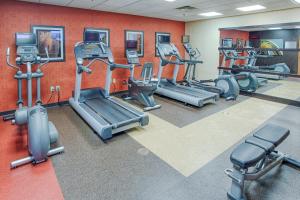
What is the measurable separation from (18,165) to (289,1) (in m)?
6.16

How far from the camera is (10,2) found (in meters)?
4.51

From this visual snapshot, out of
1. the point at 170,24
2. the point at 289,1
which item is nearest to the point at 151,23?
the point at 170,24

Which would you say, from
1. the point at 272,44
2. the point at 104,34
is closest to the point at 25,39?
the point at 104,34

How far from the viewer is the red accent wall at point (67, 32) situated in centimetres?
457

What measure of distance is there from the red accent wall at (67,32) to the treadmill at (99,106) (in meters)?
0.87

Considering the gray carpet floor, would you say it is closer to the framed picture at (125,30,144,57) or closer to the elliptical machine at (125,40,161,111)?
the elliptical machine at (125,40,161,111)

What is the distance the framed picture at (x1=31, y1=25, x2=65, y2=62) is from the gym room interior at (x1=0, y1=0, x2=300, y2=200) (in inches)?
0.9

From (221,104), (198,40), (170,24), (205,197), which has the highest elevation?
(170,24)

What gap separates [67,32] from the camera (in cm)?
536

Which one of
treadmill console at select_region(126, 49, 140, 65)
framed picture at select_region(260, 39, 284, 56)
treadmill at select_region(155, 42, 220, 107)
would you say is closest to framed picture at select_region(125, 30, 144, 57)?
treadmill console at select_region(126, 49, 140, 65)

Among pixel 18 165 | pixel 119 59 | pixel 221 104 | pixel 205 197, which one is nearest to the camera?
pixel 205 197

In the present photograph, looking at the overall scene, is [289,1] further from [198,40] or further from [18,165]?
[18,165]

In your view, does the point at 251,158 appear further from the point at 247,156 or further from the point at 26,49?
the point at 26,49

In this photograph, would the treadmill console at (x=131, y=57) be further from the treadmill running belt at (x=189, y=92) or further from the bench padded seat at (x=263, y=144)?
the bench padded seat at (x=263, y=144)
